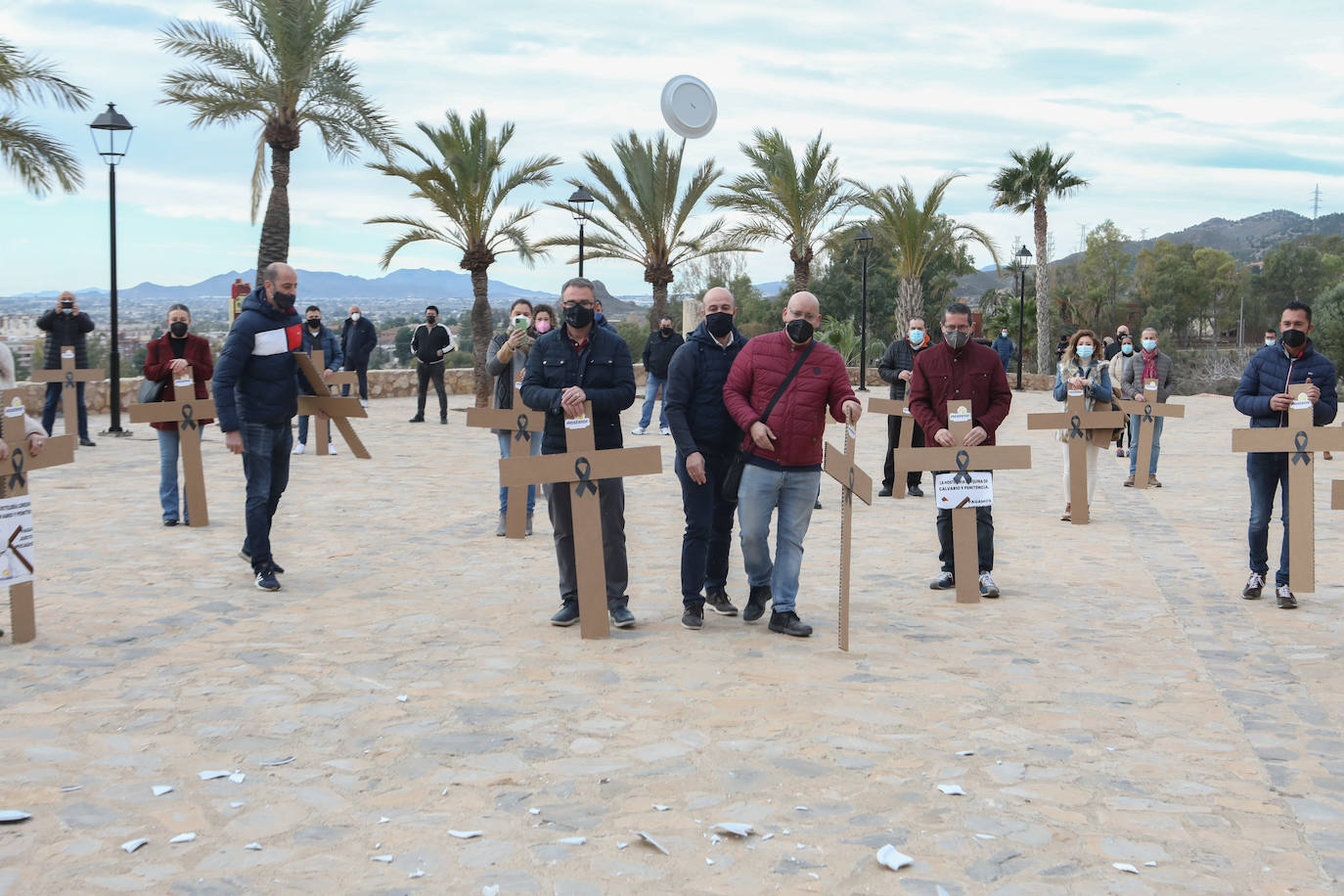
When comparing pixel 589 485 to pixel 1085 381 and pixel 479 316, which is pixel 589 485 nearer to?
pixel 1085 381

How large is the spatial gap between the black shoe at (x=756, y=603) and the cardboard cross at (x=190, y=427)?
4.88 m

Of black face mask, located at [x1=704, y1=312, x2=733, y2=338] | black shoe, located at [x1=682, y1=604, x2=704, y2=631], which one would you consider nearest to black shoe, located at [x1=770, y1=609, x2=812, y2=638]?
black shoe, located at [x1=682, y1=604, x2=704, y2=631]

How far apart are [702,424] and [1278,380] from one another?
3750 mm

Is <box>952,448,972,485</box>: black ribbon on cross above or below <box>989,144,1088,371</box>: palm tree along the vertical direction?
below

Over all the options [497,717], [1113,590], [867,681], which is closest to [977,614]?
[1113,590]

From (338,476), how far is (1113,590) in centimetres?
863

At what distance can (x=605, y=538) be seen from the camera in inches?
263

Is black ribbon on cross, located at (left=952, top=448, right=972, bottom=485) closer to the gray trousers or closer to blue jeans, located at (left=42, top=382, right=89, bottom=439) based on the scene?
the gray trousers

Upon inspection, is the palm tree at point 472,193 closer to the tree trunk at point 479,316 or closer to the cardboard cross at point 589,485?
the tree trunk at point 479,316

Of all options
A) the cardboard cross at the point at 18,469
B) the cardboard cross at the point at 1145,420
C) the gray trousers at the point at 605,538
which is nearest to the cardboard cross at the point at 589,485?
the gray trousers at the point at 605,538

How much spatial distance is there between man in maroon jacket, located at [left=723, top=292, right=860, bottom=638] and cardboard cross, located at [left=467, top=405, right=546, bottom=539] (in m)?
3.09

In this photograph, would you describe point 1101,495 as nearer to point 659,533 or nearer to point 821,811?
point 659,533

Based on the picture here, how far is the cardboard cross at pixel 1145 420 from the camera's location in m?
12.4

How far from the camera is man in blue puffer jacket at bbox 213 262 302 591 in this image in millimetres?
7484
